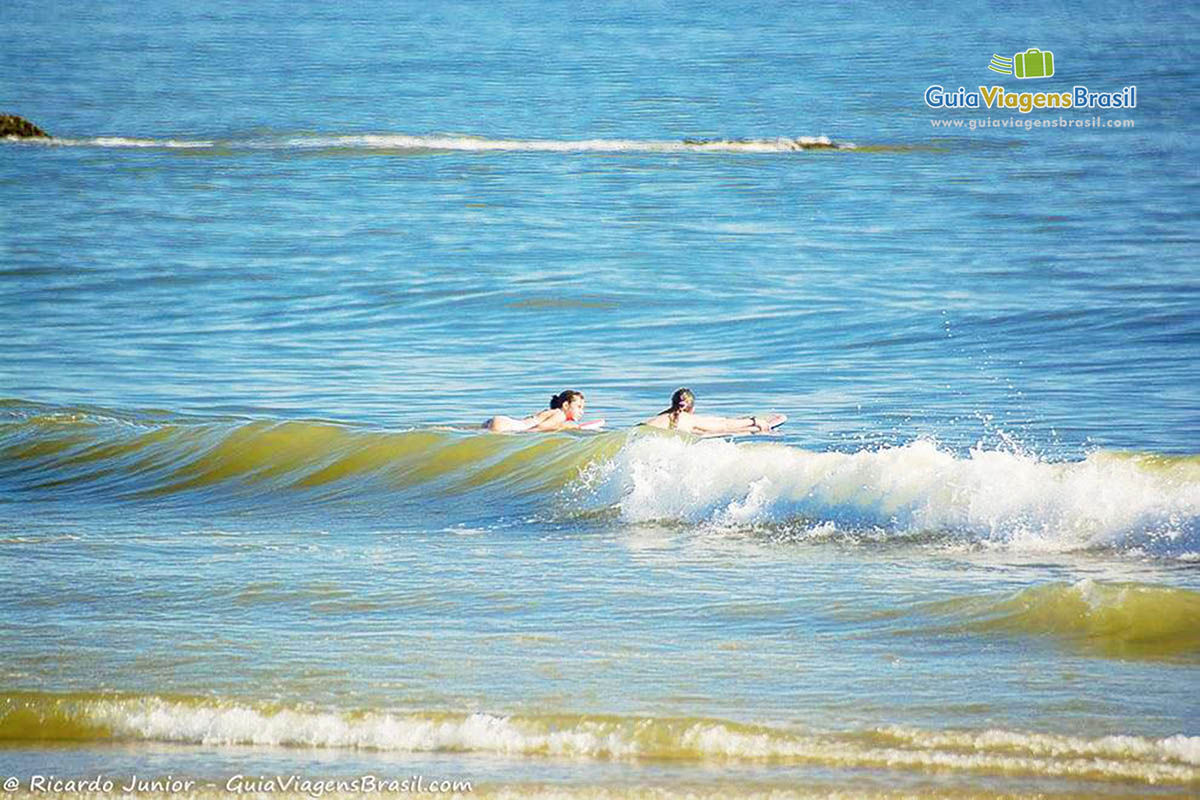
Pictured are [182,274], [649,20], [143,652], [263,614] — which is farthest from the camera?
[649,20]

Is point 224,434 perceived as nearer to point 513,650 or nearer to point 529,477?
point 529,477

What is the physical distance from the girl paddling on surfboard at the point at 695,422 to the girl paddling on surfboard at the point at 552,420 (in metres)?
0.63

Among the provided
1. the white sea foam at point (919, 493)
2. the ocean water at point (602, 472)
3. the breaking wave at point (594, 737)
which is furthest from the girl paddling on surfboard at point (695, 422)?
the breaking wave at point (594, 737)

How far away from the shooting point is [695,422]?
13.7 meters

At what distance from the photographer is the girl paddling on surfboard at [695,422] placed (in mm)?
13703

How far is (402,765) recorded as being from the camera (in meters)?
5.96

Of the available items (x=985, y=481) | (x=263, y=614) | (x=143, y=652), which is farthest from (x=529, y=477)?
(x=143, y=652)

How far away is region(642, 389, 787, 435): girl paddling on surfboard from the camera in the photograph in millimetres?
13703

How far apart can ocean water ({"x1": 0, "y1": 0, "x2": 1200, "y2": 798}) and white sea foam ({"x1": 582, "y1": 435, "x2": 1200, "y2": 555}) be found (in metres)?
0.03

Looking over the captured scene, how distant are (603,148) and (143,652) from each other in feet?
121

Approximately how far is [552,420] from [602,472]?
7.47 feet

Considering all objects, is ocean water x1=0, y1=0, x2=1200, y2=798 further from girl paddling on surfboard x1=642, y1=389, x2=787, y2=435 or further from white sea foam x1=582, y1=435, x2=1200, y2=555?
girl paddling on surfboard x1=642, y1=389, x2=787, y2=435

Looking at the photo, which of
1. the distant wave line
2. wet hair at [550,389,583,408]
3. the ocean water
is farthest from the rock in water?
wet hair at [550,389,583,408]

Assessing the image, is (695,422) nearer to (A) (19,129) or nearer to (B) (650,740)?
(B) (650,740)
